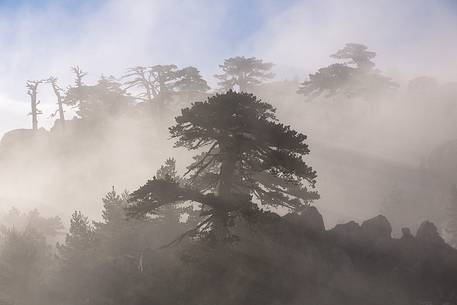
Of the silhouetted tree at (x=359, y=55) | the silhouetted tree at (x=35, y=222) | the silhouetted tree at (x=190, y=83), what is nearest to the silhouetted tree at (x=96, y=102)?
the silhouetted tree at (x=190, y=83)

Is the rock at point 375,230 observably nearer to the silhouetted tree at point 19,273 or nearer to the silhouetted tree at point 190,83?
the silhouetted tree at point 19,273

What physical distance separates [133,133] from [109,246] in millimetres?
43993

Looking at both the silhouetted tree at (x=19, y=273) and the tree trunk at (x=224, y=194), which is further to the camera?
the silhouetted tree at (x=19, y=273)

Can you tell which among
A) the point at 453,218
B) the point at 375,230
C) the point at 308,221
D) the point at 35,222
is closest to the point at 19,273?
the point at 35,222

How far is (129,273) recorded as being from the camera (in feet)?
66.2

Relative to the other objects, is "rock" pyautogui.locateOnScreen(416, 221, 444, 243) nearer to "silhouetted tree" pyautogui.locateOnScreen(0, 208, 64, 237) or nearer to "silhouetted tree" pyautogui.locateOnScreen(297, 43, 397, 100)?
"silhouetted tree" pyautogui.locateOnScreen(0, 208, 64, 237)

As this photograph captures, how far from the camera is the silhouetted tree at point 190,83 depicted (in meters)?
65.8

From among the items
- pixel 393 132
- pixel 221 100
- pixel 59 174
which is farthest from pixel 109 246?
pixel 393 132

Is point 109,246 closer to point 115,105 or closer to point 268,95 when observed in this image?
point 115,105

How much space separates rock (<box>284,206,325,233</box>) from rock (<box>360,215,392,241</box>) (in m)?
2.82

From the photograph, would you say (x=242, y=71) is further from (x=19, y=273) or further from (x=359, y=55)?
(x=19, y=273)

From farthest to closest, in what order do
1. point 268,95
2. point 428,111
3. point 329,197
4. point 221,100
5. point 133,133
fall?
point 268,95 < point 428,111 < point 133,133 < point 329,197 < point 221,100

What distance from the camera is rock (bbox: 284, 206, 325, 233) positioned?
21781mm

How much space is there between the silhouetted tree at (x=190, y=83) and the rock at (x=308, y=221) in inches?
1860
